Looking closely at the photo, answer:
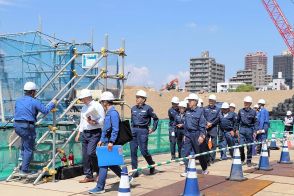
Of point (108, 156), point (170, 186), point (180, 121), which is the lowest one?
point (170, 186)

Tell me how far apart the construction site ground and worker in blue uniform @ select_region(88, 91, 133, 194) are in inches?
8.2

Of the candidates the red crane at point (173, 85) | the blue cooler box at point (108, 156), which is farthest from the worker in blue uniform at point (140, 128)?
the red crane at point (173, 85)

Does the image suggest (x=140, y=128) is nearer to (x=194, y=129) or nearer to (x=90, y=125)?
(x=194, y=129)

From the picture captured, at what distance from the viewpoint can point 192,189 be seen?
24.1 ft

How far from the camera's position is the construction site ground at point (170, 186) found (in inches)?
317

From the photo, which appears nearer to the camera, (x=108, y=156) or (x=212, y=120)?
(x=108, y=156)

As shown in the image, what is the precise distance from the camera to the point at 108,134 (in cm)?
792

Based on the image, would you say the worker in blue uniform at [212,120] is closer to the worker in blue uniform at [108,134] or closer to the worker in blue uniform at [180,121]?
the worker in blue uniform at [180,121]

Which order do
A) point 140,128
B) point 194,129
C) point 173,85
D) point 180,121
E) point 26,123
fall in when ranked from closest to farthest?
point 26,123 < point 140,128 < point 194,129 < point 180,121 < point 173,85

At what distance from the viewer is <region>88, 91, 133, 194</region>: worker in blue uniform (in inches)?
303

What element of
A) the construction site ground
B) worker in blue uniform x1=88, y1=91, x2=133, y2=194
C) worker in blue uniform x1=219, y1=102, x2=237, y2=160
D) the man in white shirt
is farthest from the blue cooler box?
worker in blue uniform x1=219, y1=102, x2=237, y2=160

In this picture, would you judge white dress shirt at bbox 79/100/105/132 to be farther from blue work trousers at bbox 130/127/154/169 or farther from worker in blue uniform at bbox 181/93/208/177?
worker in blue uniform at bbox 181/93/208/177

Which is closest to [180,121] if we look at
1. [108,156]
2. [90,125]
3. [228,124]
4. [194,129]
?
[228,124]

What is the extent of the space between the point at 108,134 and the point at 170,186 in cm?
172
